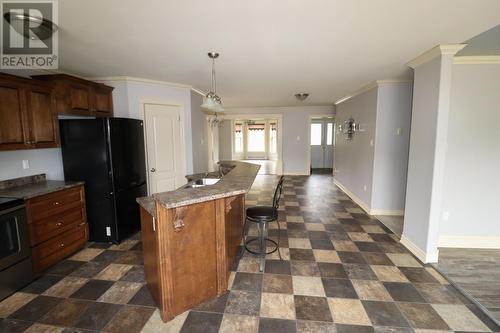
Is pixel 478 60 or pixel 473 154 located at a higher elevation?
pixel 478 60

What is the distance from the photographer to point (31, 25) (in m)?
1.97

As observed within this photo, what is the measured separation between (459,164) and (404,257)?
4.63 ft

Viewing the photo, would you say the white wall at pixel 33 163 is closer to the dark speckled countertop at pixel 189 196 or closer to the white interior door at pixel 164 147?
the white interior door at pixel 164 147

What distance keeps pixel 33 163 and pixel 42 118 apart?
676 millimetres

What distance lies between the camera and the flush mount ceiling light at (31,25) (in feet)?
6.04

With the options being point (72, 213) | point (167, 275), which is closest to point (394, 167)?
point (167, 275)

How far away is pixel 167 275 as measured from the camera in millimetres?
1890

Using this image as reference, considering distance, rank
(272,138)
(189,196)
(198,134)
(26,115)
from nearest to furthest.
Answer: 1. (189,196)
2. (26,115)
3. (198,134)
4. (272,138)

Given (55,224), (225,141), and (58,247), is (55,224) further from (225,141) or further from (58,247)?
(225,141)

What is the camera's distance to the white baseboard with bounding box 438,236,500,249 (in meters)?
3.15

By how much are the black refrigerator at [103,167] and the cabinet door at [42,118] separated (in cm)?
21

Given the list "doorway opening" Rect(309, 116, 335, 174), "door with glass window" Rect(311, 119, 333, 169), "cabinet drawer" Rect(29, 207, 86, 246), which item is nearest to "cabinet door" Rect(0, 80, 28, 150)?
"cabinet drawer" Rect(29, 207, 86, 246)

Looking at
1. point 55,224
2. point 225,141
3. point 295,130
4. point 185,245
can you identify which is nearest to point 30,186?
point 55,224

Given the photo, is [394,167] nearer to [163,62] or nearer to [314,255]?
[314,255]
